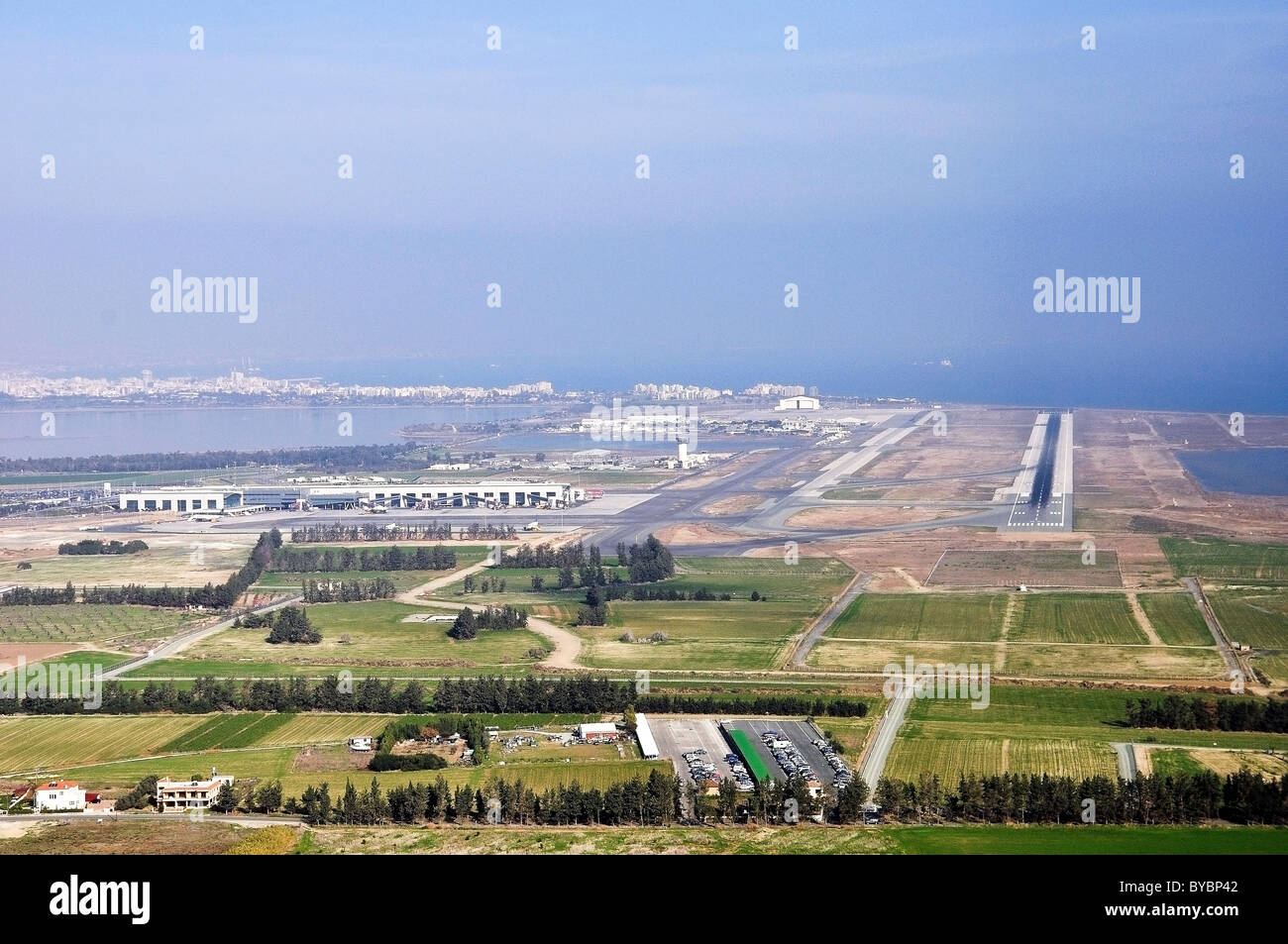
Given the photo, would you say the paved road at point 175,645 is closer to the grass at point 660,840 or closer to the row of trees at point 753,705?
the grass at point 660,840

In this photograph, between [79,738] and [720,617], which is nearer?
[79,738]

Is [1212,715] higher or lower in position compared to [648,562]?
lower

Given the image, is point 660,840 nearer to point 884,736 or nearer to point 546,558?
point 884,736

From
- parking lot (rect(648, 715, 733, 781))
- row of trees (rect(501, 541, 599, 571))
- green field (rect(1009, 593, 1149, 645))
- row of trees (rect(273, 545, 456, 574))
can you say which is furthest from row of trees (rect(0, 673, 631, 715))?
row of trees (rect(273, 545, 456, 574))

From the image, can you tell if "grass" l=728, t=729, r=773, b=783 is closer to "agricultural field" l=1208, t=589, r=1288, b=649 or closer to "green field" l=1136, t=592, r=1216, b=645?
"green field" l=1136, t=592, r=1216, b=645

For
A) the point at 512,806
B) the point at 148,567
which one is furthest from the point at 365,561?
the point at 512,806

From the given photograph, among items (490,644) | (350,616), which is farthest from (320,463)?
(490,644)
